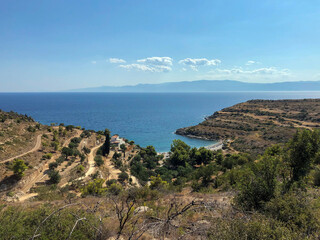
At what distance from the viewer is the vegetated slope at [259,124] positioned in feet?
206

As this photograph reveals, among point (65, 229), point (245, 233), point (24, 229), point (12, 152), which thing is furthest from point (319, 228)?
point (12, 152)

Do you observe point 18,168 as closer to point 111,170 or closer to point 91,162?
point 91,162

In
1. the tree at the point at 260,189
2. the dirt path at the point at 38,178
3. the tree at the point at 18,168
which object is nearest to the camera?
the tree at the point at 260,189

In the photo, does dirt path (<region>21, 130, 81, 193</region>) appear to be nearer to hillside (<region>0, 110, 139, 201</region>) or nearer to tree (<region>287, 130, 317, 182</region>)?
hillside (<region>0, 110, 139, 201</region>)

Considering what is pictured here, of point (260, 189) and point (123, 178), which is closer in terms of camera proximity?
point (260, 189)

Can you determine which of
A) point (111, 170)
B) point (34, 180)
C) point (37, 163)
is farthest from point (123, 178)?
point (37, 163)

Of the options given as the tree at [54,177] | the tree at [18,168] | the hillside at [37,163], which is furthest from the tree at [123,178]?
the tree at [18,168]

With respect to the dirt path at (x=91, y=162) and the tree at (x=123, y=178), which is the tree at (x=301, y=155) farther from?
the dirt path at (x=91, y=162)

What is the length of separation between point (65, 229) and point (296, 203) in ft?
35.8

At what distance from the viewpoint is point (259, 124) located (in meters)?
87.1

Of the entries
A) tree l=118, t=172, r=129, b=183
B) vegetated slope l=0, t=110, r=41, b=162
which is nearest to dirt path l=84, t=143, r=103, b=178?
tree l=118, t=172, r=129, b=183

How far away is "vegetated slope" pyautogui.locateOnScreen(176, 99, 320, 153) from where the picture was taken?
62697 mm

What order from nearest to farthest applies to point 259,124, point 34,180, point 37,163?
1. point 34,180
2. point 37,163
3. point 259,124

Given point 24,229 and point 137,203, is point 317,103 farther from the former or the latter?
point 24,229
